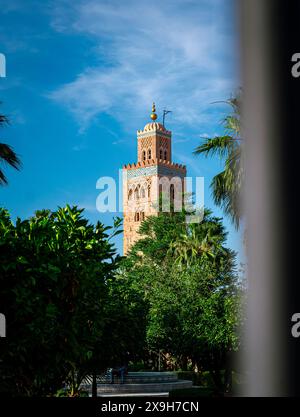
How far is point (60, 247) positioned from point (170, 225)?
37967mm

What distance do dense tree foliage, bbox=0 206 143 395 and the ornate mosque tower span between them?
196 ft

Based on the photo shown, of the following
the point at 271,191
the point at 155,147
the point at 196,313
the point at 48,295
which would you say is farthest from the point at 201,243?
the point at 155,147

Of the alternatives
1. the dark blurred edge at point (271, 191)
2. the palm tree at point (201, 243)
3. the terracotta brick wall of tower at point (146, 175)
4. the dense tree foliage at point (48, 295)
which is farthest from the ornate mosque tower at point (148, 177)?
the dark blurred edge at point (271, 191)

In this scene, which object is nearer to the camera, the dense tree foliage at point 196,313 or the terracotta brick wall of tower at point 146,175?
the dense tree foliage at point 196,313

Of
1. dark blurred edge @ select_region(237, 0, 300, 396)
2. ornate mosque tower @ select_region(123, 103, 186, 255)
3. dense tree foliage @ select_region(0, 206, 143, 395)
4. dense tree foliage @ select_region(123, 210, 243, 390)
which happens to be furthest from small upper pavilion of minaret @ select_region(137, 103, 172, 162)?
dark blurred edge @ select_region(237, 0, 300, 396)

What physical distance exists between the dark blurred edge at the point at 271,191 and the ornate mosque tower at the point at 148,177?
69295 millimetres

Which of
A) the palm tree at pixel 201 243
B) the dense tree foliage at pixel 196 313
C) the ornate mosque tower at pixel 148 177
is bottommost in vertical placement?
the dense tree foliage at pixel 196 313

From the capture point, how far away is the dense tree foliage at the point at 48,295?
32.3ft

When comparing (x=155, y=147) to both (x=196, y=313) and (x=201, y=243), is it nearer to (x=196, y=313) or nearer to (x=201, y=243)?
(x=201, y=243)

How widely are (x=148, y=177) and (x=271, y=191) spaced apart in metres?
73.5

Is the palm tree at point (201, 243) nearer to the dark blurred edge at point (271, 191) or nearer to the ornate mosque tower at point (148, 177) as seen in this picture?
the ornate mosque tower at point (148, 177)

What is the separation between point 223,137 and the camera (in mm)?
18094

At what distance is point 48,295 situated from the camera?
1056 centimetres

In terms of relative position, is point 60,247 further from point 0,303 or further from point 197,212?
point 197,212
